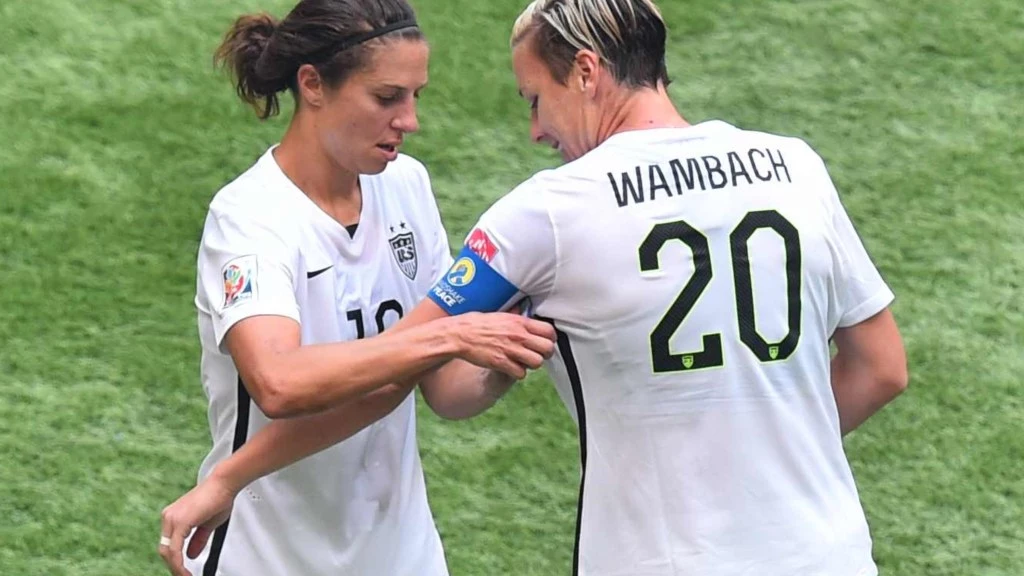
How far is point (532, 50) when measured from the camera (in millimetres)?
2363

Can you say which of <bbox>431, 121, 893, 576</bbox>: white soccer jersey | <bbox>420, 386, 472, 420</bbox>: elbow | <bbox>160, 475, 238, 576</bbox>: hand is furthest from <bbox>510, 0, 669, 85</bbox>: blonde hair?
<bbox>160, 475, 238, 576</bbox>: hand

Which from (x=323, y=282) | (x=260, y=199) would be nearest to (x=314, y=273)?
(x=323, y=282)

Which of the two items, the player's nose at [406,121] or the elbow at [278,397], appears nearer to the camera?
the elbow at [278,397]

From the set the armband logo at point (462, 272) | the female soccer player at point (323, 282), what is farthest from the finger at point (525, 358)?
the female soccer player at point (323, 282)

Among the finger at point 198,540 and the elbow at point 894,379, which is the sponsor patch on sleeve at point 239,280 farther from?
the elbow at point 894,379

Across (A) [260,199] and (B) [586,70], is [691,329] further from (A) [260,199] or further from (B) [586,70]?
(A) [260,199]

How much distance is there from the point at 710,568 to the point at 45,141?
4.37m

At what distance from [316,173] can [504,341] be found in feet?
2.19

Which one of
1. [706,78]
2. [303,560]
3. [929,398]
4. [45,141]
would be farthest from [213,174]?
[303,560]

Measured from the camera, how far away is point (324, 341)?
2676mm

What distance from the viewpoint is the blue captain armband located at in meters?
2.31

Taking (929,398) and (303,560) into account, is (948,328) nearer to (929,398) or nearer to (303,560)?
(929,398)

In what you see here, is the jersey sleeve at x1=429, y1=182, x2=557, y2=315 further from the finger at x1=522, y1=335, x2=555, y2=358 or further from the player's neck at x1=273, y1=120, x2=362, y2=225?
the player's neck at x1=273, y1=120, x2=362, y2=225

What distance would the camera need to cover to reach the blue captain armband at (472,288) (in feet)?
7.58
